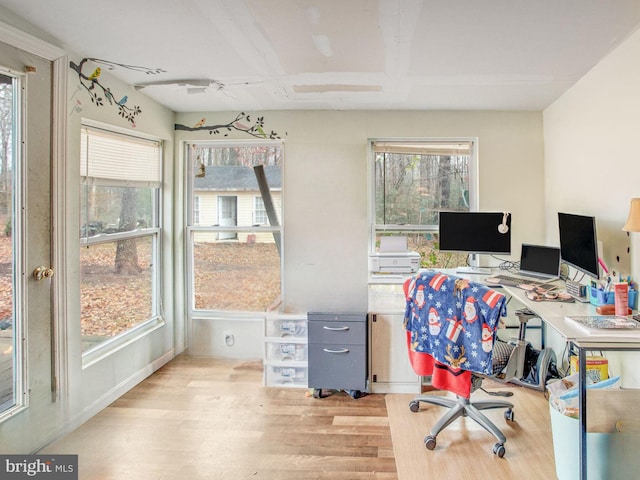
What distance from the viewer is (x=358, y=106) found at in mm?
3627

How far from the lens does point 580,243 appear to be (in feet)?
8.49

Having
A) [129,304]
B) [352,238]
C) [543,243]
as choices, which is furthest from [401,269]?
[129,304]

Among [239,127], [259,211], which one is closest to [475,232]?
[259,211]

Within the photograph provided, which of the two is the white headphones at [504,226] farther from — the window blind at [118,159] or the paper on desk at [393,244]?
the window blind at [118,159]

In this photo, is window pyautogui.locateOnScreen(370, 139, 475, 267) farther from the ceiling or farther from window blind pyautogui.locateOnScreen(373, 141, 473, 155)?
the ceiling

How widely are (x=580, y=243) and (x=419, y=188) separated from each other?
1.55 m

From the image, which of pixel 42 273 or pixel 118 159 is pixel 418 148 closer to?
pixel 118 159

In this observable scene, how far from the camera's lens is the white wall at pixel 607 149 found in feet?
7.60

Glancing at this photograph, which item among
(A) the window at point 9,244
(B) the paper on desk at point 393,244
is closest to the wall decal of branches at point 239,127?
(B) the paper on desk at point 393,244

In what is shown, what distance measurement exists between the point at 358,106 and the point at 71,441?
3145 mm

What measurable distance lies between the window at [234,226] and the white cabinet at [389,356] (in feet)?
3.83

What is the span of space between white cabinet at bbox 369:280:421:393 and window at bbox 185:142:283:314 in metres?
1.17

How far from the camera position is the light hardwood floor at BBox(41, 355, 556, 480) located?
2.24 meters

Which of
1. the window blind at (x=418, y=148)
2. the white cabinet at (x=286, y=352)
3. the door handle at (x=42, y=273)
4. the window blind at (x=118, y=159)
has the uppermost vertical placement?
the window blind at (x=418, y=148)
